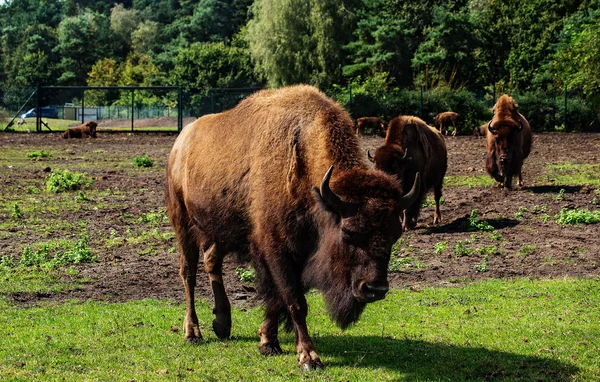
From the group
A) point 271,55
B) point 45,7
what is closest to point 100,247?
point 271,55

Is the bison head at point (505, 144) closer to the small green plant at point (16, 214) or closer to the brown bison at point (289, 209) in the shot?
the small green plant at point (16, 214)

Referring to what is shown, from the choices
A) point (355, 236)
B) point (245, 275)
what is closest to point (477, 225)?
point (245, 275)

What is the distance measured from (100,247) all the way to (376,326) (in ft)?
19.1

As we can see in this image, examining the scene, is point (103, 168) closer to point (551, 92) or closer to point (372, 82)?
point (372, 82)

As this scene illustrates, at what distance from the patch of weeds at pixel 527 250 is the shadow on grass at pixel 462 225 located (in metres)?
1.82

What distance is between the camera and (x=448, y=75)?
215 ft

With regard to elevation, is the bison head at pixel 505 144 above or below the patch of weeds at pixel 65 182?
above

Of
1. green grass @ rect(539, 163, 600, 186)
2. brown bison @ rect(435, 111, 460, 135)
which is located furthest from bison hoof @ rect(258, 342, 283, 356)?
brown bison @ rect(435, 111, 460, 135)

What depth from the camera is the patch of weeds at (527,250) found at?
482 inches

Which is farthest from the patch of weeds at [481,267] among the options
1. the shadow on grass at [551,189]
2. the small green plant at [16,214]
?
the small green plant at [16,214]

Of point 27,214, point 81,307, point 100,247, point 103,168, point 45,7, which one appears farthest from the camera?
point 45,7

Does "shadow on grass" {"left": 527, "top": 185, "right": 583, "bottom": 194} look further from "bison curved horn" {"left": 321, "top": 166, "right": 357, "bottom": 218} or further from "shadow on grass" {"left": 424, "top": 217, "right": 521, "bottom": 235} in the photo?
"bison curved horn" {"left": 321, "top": 166, "right": 357, "bottom": 218}

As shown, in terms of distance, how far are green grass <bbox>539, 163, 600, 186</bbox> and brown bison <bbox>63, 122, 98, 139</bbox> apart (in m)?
25.4

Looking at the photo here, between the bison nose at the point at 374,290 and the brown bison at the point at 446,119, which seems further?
the brown bison at the point at 446,119
